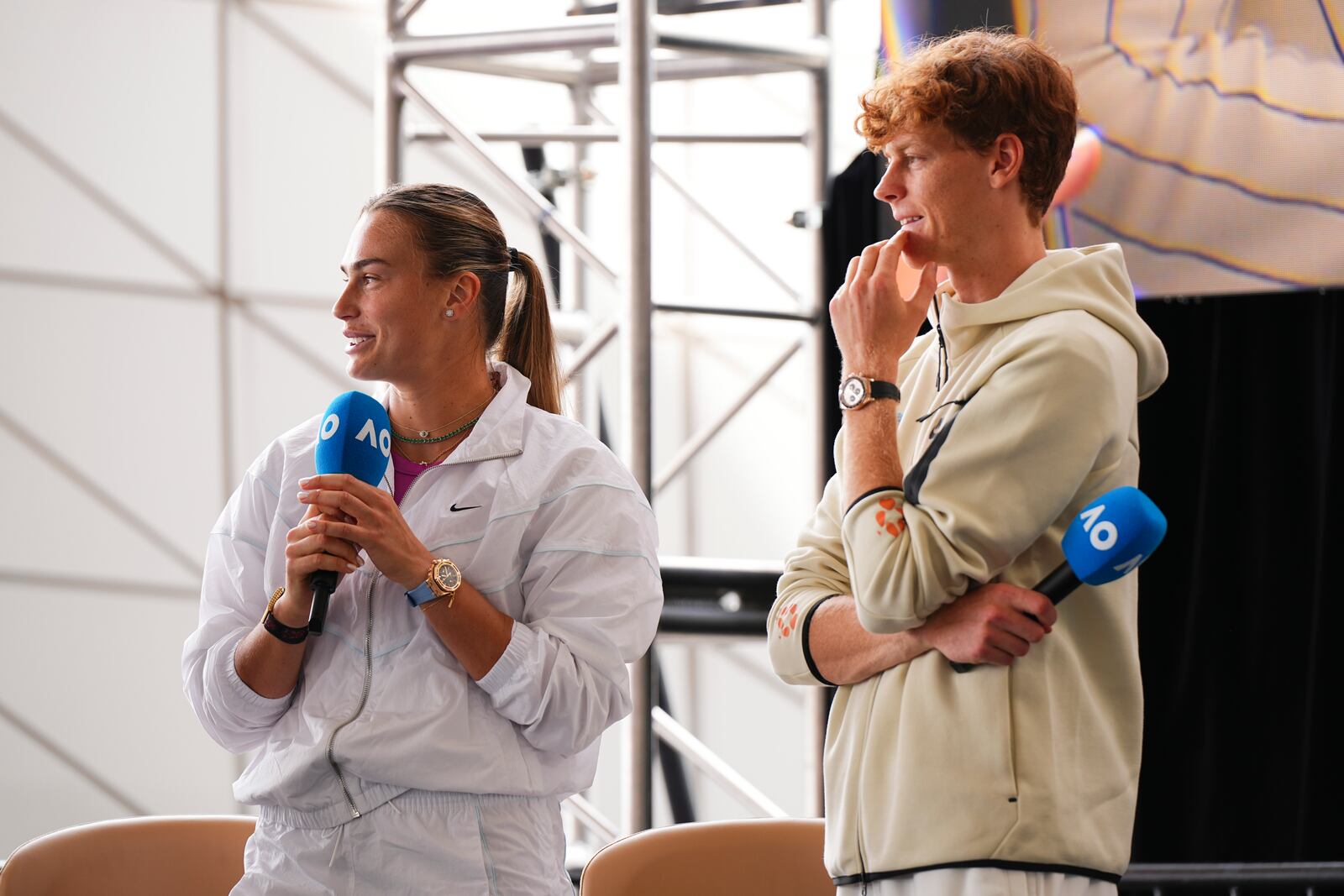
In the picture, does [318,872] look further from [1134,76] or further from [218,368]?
[218,368]

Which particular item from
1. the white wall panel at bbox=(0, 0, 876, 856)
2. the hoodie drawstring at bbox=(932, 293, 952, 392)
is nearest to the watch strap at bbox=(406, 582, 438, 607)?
the hoodie drawstring at bbox=(932, 293, 952, 392)

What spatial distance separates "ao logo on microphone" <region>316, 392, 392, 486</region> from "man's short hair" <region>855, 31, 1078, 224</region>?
2.27 feet

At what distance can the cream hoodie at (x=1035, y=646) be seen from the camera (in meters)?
1.38

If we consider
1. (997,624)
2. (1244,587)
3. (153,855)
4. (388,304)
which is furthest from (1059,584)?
(1244,587)

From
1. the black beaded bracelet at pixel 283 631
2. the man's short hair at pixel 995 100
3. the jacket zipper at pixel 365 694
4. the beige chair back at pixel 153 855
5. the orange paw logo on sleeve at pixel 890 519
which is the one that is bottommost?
the beige chair back at pixel 153 855

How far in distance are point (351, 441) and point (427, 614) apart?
0.23 meters

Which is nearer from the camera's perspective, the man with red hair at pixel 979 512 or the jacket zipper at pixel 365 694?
the man with red hair at pixel 979 512

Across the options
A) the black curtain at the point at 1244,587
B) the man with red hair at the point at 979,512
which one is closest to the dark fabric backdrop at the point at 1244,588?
the black curtain at the point at 1244,587

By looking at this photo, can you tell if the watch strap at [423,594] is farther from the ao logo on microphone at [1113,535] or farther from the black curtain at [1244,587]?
the black curtain at [1244,587]

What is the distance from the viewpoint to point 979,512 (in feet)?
4.55

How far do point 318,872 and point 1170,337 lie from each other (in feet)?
8.74

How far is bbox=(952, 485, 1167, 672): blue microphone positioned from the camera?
127 centimetres

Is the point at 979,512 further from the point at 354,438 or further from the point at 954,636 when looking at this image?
the point at 354,438

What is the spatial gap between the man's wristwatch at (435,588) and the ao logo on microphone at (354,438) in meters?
0.16
